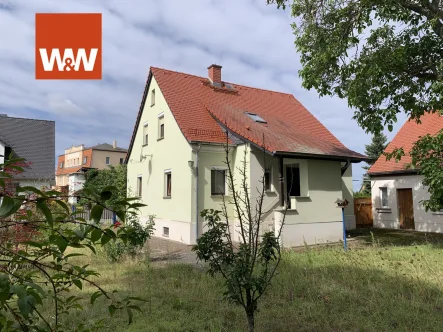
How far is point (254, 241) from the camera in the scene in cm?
439

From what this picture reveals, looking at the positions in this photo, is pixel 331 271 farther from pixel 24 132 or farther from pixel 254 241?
pixel 24 132

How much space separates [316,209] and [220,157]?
14.9ft

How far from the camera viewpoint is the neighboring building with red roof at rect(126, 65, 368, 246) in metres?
13.2

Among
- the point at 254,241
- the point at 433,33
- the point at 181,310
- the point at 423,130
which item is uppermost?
the point at 433,33

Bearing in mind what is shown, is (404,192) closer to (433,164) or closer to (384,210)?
(384,210)

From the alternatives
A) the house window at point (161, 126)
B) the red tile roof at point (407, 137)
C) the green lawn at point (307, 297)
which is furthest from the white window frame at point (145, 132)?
the red tile roof at point (407, 137)

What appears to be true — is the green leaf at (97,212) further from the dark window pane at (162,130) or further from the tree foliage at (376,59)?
the dark window pane at (162,130)

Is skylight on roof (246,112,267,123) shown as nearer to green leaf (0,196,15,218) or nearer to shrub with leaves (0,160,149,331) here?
shrub with leaves (0,160,149,331)

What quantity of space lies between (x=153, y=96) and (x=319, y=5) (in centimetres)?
1017

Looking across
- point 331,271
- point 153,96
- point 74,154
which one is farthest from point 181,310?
point 74,154

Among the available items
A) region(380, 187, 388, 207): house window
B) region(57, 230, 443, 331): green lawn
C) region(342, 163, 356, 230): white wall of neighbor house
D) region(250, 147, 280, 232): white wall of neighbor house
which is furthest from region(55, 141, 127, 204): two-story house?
region(57, 230, 443, 331): green lawn

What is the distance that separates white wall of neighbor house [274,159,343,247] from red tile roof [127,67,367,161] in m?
0.79

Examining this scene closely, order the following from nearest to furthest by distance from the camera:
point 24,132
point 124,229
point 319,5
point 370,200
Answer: point 124,229
point 319,5
point 370,200
point 24,132

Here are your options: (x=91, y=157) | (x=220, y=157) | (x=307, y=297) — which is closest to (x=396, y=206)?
(x=220, y=157)
